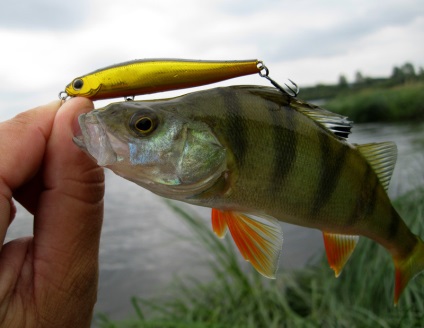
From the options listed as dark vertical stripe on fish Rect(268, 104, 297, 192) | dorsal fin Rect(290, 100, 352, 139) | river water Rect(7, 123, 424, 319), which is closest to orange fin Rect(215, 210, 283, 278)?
dark vertical stripe on fish Rect(268, 104, 297, 192)

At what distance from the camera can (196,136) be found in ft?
5.20

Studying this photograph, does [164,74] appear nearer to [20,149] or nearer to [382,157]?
[20,149]

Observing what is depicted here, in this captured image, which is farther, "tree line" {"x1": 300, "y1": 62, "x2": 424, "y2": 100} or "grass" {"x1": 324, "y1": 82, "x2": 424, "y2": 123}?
"tree line" {"x1": 300, "y1": 62, "x2": 424, "y2": 100}

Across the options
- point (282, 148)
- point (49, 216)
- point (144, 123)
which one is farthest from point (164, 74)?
point (49, 216)

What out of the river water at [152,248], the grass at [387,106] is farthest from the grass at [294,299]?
the grass at [387,106]

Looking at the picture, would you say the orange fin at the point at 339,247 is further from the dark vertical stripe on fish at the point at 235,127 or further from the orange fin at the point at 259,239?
the dark vertical stripe on fish at the point at 235,127

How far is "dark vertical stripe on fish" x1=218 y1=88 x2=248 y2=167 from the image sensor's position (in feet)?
5.12

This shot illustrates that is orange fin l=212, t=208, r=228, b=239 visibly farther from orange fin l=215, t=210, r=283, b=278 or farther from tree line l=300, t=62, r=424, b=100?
tree line l=300, t=62, r=424, b=100

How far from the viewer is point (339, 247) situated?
6.08ft

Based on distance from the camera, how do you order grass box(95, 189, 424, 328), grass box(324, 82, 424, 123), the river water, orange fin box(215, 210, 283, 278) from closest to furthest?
orange fin box(215, 210, 283, 278) → grass box(95, 189, 424, 328) → the river water → grass box(324, 82, 424, 123)

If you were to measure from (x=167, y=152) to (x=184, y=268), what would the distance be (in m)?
8.01

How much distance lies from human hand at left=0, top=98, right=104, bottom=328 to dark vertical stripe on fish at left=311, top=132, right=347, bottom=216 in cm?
94

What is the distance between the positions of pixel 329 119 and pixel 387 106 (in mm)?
30141

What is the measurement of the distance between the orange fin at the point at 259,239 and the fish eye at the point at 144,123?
44 cm
